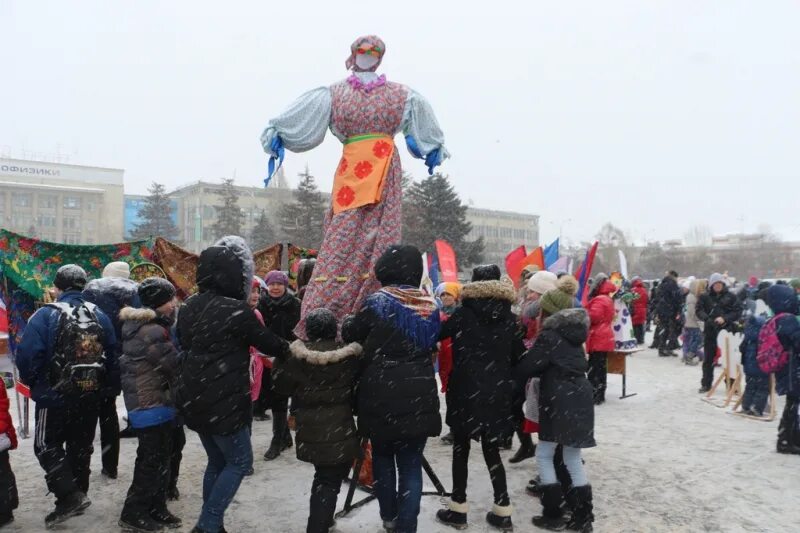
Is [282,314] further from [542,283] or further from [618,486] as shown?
[618,486]

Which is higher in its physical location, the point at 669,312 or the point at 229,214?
the point at 229,214

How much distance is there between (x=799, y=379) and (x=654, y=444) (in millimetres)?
1491

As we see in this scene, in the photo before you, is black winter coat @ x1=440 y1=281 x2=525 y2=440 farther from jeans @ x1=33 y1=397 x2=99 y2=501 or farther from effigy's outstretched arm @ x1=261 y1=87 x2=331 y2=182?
jeans @ x1=33 y1=397 x2=99 y2=501

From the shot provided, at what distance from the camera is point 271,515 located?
158 inches

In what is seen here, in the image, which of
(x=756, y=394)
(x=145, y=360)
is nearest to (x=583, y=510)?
(x=145, y=360)

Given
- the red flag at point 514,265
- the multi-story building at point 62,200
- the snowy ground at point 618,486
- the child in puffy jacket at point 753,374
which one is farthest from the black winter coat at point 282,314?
the multi-story building at point 62,200

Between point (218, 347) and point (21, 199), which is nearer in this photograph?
→ point (218, 347)

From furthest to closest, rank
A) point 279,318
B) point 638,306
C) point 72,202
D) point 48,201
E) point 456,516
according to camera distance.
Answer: point 72,202, point 48,201, point 638,306, point 279,318, point 456,516

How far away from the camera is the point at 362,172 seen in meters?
4.61

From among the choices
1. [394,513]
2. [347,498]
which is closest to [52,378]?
[347,498]

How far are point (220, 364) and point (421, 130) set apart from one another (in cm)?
258

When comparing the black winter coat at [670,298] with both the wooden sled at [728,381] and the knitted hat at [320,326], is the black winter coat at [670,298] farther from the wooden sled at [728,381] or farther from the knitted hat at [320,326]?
the knitted hat at [320,326]

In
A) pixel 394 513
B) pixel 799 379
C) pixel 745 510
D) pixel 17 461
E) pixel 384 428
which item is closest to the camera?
pixel 384 428

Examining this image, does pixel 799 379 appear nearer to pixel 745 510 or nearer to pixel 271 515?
pixel 745 510
